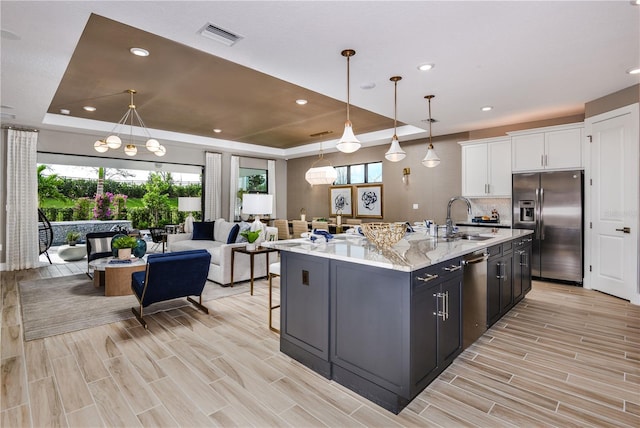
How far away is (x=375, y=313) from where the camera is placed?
2.05 meters

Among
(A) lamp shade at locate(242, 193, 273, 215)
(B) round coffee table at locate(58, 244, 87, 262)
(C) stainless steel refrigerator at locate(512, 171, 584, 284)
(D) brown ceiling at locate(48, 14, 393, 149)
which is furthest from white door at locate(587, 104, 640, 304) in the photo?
(B) round coffee table at locate(58, 244, 87, 262)

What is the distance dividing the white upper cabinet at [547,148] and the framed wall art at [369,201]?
311 cm

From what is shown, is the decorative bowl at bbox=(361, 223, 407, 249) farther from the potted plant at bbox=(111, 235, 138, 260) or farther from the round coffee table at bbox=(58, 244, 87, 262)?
the round coffee table at bbox=(58, 244, 87, 262)

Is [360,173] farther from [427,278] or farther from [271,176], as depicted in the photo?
[427,278]

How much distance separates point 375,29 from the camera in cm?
263

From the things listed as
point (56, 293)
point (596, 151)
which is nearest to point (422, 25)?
point (596, 151)

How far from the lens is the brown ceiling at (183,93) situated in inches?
131

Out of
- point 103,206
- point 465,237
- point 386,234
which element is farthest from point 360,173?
point 103,206

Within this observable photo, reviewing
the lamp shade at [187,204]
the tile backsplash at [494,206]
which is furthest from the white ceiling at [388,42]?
the lamp shade at [187,204]

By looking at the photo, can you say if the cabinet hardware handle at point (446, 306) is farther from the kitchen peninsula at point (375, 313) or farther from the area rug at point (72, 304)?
the area rug at point (72, 304)

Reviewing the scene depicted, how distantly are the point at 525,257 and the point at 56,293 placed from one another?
6.10 metres

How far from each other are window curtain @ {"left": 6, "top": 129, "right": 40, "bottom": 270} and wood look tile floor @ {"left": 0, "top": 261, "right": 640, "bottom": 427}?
3.35 metres

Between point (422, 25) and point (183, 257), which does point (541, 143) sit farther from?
point (183, 257)

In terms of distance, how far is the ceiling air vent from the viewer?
8.53ft
